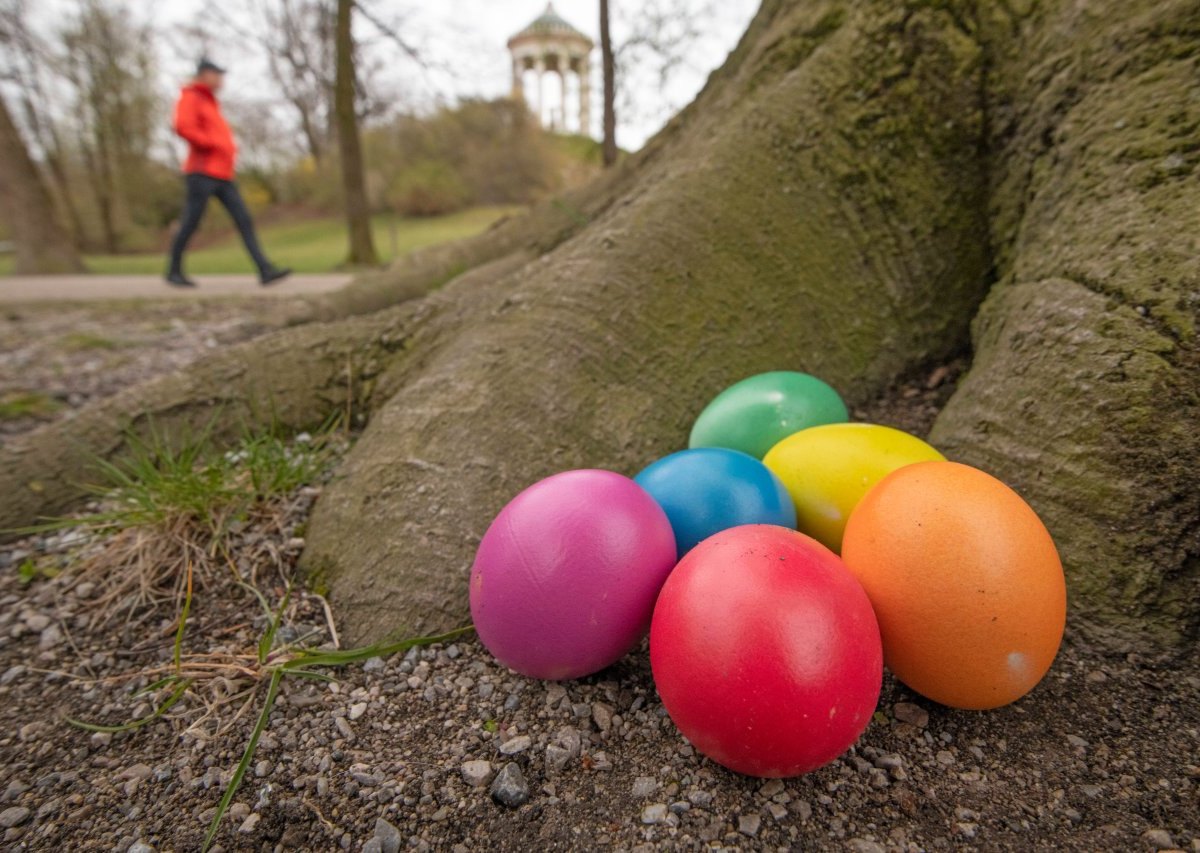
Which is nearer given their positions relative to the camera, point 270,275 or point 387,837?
point 387,837

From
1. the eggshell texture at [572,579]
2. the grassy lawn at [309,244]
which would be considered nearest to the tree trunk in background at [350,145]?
the grassy lawn at [309,244]

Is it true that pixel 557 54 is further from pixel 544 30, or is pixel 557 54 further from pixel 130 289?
pixel 130 289

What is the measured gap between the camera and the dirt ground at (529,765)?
1.52 meters

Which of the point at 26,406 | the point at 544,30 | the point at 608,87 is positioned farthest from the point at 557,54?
the point at 26,406

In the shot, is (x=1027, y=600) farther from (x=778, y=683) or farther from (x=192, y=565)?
(x=192, y=565)

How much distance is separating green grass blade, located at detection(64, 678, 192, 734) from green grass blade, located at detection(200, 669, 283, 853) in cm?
25

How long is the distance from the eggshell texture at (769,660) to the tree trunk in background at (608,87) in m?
10.6

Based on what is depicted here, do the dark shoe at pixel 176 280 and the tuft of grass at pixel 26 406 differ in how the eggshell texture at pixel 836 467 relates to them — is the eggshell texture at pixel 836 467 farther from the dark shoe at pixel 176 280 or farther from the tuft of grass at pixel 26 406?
the dark shoe at pixel 176 280

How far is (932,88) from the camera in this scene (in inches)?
123

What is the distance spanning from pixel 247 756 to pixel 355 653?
42cm

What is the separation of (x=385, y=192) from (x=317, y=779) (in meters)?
33.2

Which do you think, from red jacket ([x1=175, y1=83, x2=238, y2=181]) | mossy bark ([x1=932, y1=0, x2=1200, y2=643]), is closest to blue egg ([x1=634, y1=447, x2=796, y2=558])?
mossy bark ([x1=932, y1=0, x2=1200, y2=643])

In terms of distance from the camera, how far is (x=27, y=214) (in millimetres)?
11555

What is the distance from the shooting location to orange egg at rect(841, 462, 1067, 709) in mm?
1664
